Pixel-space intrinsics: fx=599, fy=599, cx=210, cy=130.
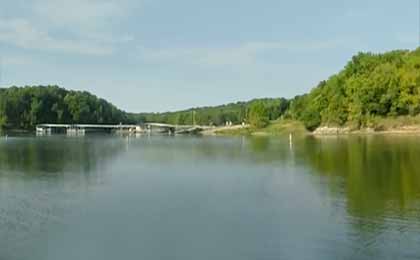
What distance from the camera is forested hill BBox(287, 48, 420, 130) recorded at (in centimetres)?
9594

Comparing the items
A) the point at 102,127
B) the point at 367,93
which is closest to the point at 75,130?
the point at 102,127

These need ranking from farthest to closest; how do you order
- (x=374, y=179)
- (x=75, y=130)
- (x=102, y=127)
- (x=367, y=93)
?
(x=102, y=127)
(x=75, y=130)
(x=367, y=93)
(x=374, y=179)

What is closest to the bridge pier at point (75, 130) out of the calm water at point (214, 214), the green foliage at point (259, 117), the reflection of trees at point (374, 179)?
the green foliage at point (259, 117)

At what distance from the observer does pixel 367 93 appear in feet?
321

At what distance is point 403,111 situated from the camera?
97062mm

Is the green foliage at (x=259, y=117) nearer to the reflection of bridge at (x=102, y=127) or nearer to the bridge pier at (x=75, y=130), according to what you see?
the reflection of bridge at (x=102, y=127)

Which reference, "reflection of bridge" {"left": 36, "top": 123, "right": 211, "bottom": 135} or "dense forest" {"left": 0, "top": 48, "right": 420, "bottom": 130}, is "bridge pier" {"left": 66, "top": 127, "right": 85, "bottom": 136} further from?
"dense forest" {"left": 0, "top": 48, "right": 420, "bottom": 130}

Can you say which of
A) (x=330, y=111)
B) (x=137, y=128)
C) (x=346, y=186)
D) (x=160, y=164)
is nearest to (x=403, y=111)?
(x=330, y=111)

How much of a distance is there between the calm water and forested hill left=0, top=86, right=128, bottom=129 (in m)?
136

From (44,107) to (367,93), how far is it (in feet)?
362

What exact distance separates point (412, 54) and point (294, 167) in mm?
81625

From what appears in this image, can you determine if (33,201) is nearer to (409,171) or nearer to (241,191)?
(241,191)

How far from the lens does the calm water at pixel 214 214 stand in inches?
599

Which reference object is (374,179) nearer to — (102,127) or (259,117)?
(259,117)
